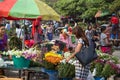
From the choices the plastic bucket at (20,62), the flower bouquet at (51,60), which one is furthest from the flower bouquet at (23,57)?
the flower bouquet at (51,60)

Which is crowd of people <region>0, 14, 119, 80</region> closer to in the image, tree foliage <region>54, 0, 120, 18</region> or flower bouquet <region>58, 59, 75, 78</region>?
flower bouquet <region>58, 59, 75, 78</region>

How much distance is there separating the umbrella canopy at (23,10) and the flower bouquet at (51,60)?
1312 mm

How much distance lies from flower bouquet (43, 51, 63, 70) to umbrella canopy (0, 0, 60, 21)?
131 centimetres

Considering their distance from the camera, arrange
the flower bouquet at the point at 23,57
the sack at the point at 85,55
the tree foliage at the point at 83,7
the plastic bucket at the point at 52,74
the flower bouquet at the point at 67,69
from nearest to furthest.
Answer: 1. the sack at the point at 85,55
2. the flower bouquet at the point at 67,69
3. the plastic bucket at the point at 52,74
4. the flower bouquet at the point at 23,57
5. the tree foliage at the point at 83,7

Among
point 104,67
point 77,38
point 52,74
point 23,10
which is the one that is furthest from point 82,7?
point 77,38

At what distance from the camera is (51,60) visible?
10086 mm

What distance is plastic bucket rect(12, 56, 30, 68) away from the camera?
10.5 meters

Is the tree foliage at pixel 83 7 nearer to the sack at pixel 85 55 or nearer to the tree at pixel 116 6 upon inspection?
the tree at pixel 116 6

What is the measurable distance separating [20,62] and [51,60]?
923 mm

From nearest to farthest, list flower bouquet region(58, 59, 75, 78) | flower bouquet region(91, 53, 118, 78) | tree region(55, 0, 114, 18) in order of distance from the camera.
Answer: flower bouquet region(58, 59, 75, 78) → flower bouquet region(91, 53, 118, 78) → tree region(55, 0, 114, 18)

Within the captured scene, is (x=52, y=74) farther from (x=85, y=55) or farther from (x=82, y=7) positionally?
(x=82, y=7)

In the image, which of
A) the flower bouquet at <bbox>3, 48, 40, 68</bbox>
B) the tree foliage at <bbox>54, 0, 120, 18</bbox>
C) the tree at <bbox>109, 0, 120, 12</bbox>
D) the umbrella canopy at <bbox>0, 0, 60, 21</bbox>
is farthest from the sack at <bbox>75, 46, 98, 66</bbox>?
the tree foliage at <bbox>54, 0, 120, 18</bbox>

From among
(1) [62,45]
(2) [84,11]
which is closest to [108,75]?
(1) [62,45]

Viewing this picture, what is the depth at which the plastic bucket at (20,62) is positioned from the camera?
34.4 ft
